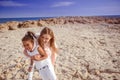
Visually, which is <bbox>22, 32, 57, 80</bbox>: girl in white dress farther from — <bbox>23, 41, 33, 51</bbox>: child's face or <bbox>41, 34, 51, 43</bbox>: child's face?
<bbox>41, 34, 51, 43</bbox>: child's face

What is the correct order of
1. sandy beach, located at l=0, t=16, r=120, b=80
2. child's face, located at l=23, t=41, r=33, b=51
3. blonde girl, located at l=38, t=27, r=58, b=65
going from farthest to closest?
sandy beach, located at l=0, t=16, r=120, b=80 → blonde girl, located at l=38, t=27, r=58, b=65 → child's face, located at l=23, t=41, r=33, b=51

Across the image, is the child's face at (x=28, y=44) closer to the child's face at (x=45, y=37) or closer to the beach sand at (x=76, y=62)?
the child's face at (x=45, y=37)

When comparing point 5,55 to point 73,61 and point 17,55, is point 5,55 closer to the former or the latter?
point 17,55

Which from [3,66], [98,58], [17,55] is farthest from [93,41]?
[3,66]

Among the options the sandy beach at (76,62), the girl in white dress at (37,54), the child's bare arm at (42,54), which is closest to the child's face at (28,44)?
the girl in white dress at (37,54)

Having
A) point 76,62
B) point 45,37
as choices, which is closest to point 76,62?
point 76,62

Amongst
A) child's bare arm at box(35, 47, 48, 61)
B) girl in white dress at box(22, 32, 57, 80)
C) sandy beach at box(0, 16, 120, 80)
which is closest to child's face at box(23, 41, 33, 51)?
girl in white dress at box(22, 32, 57, 80)

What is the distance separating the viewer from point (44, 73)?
8.87 ft

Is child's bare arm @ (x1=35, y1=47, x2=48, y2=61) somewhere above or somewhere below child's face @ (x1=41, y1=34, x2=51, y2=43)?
below

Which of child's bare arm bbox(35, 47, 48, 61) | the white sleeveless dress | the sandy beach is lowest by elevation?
the sandy beach

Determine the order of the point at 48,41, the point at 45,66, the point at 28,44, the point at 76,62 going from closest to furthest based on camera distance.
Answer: the point at 28,44, the point at 45,66, the point at 48,41, the point at 76,62

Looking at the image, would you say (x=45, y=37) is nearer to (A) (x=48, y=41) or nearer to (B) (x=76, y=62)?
(A) (x=48, y=41)

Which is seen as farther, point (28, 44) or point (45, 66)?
point (45, 66)

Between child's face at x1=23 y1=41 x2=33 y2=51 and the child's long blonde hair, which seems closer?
child's face at x1=23 y1=41 x2=33 y2=51
